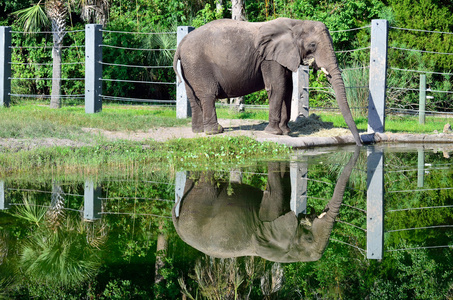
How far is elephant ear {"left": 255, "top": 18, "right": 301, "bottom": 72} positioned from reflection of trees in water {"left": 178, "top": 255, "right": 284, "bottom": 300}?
20.7 ft

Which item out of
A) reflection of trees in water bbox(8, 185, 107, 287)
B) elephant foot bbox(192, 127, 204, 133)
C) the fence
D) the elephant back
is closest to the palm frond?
the fence

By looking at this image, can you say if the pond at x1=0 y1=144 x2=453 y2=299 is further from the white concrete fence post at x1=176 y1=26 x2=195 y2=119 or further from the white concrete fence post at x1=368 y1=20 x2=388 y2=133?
the white concrete fence post at x1=176 y1=26 x2=195 y2=119

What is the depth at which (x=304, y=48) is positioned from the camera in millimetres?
10391

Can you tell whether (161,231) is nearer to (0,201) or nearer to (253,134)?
(0,201)

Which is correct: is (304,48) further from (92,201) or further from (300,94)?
(92,201)

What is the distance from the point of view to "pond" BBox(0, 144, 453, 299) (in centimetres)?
404

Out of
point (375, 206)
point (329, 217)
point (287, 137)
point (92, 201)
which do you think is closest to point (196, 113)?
point (287, 137)

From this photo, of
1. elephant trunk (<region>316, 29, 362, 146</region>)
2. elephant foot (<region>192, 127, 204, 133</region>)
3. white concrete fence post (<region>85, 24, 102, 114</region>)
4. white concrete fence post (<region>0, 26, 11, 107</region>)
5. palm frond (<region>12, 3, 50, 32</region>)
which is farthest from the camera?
palm frond (<region>12, 3, 50, 32</region>)

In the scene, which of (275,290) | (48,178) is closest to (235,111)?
(48,178)

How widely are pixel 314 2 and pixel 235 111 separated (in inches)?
184

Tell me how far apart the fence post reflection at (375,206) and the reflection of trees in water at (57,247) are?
200 cm

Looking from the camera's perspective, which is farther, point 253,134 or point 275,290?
point 253,134

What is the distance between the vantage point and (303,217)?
5.54 m

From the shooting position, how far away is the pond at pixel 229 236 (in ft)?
13.3
